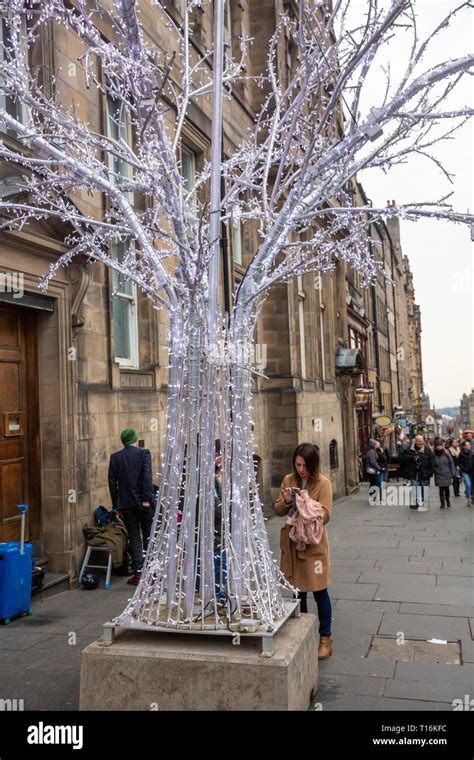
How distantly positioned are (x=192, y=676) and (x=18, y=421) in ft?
15.4

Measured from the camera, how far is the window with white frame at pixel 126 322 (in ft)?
32.8

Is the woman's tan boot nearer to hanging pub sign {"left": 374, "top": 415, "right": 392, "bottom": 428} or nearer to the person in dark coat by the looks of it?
the person in dark coat

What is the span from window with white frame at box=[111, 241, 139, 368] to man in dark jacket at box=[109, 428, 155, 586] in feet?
7.36

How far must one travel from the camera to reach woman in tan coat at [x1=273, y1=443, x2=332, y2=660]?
540 cm

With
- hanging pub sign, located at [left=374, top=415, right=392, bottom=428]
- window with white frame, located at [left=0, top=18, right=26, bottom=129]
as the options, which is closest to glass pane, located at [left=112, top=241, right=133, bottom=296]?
window with white frame, located at [left=0, top=18, right=26, bottom=129]

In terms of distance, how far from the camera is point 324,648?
18.1 feet

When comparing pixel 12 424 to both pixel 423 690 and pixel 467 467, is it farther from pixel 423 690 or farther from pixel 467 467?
pixel 467 467

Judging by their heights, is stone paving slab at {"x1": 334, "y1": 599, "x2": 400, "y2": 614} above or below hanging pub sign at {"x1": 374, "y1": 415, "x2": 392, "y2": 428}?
below

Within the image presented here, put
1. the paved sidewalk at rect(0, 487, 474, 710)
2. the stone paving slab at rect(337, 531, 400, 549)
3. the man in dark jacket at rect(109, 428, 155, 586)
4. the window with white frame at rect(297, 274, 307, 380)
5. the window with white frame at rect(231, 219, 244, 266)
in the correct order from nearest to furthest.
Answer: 1. the paved sidewalk at rect(0, 487, 474, 710)
2. the man in dark jacket at rect(109, 428, 155, 586)
3. the stone paving slab at rect(337, 531, 400, 549)
4. the window with white frame at rect(231, 219, 244, 266)
5. the window with white frame at rect(297, 274, 307, 380)

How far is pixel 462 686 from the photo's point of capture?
4848 millimetres

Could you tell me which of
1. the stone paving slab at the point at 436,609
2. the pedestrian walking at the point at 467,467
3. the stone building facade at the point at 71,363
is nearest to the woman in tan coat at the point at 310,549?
the stone paving slab at the point at 436,609

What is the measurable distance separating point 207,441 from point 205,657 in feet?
4.34
